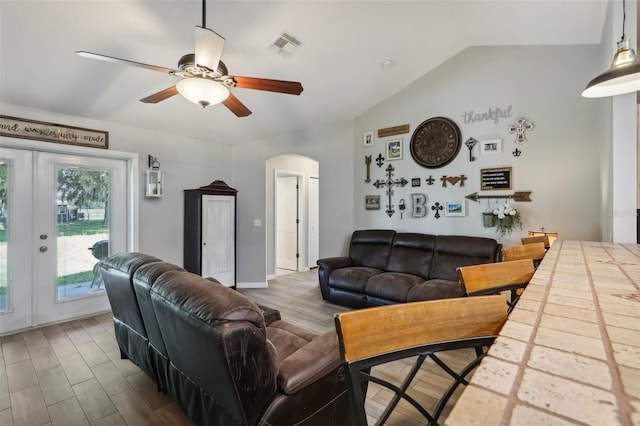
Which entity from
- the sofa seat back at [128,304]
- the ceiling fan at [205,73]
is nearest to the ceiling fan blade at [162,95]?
the ceiling fan at [205,73]

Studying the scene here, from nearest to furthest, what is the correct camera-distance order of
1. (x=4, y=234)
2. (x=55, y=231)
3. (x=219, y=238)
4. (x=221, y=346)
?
(x=221, y=346) < (x=4, y=234) < (x=55, y=231) < (x=219, y=238)

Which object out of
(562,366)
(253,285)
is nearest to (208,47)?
(562,366)

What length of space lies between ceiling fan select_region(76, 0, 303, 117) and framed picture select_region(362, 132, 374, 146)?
8.11 ft

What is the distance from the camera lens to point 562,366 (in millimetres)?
475

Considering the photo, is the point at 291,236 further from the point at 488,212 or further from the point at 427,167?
the point at 488,212

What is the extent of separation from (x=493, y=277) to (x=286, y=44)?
2.75m

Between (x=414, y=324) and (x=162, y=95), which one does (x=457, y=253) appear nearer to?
(x=414, y=324)

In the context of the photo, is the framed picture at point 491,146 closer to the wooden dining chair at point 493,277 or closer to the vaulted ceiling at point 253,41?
the vaulted ceiling at point 253,41

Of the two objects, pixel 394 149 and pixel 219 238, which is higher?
pixel 394 149

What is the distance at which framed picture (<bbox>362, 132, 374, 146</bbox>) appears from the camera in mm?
4531

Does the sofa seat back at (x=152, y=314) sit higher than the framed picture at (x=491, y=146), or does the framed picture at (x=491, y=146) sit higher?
the framed picture at (x=491, y=146)

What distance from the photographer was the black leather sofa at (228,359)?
1.24m

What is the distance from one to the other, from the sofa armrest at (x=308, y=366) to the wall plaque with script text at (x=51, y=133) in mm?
3868

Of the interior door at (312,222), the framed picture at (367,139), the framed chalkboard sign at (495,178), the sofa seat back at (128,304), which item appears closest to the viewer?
the sofa seat back at (128,304)
